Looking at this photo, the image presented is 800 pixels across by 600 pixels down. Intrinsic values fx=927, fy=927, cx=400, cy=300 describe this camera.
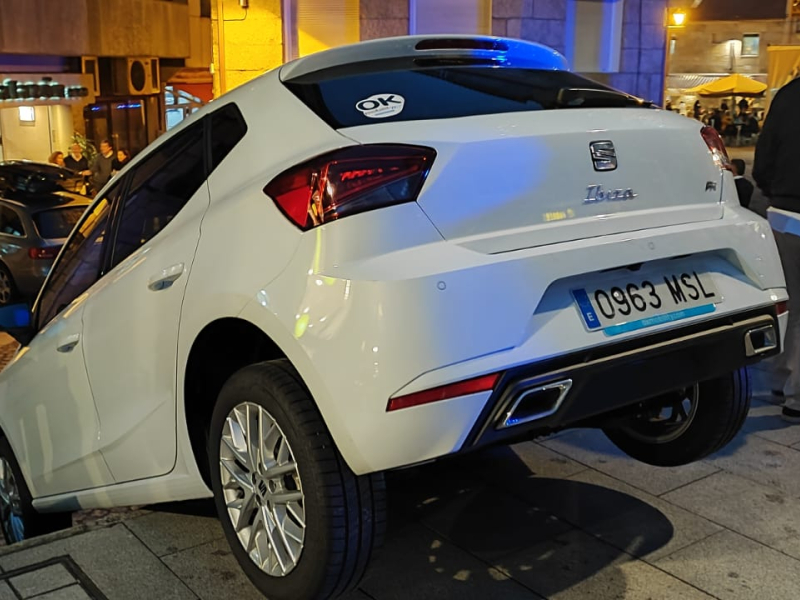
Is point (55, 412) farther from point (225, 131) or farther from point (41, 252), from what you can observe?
point (41, 252)

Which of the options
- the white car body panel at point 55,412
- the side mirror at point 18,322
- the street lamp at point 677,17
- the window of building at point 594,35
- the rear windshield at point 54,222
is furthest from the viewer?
the street lamp at point 677,17

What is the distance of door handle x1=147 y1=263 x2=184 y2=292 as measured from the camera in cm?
284

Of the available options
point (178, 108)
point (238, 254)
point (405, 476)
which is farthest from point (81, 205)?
point (178, 108)

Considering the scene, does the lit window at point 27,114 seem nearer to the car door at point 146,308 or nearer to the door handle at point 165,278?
the car door at point 146,308

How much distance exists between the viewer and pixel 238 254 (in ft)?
8.50

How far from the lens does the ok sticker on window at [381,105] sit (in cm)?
263

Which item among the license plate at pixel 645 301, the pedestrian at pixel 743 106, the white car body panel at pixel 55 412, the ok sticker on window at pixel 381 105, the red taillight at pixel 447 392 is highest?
the ok sticker on window at pixel 381 105

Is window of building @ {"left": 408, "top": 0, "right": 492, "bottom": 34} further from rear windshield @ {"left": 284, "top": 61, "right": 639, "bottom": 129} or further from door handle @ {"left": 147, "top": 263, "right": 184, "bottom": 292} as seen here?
door handle @ {"left": 147, "top": 263, "right": 184, "bottom": 292}

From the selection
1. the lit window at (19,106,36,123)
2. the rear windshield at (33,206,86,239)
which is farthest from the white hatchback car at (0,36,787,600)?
the lit window at (19,106,36,123)

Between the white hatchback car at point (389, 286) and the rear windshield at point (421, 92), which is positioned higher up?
the rear windshield at point (421, 92)

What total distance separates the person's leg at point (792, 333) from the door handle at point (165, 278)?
333 cm

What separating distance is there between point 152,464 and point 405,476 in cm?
122

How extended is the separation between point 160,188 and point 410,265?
1.26m

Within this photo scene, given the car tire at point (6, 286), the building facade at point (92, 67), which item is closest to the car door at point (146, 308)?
the car tire at point (6, 286)
